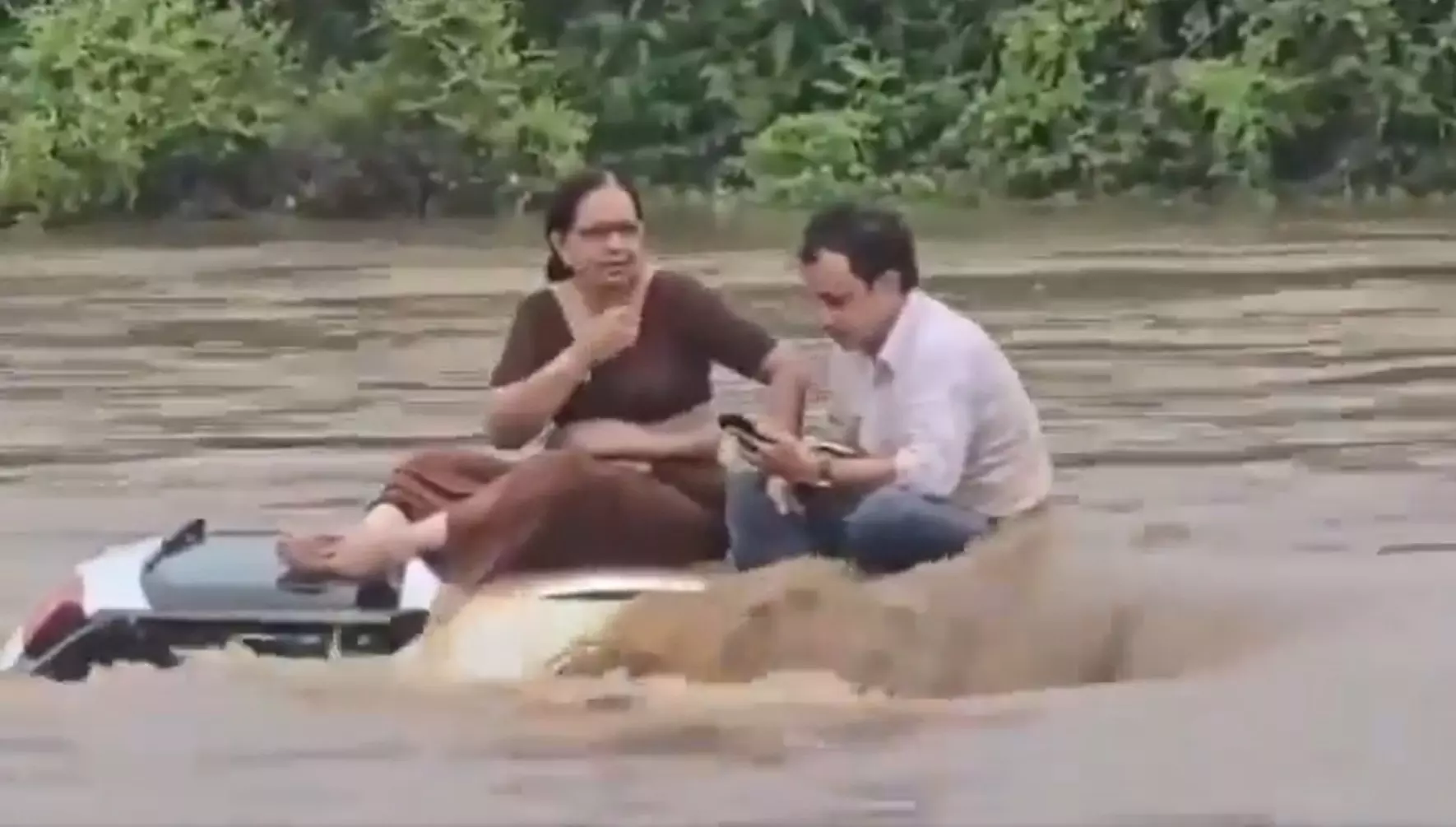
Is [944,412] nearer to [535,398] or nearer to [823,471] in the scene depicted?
[823,471]

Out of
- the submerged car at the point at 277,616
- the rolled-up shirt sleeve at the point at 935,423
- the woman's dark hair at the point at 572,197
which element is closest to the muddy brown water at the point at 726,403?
the submerged car at the point at 277,616

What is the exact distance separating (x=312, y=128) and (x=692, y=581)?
2204 cm

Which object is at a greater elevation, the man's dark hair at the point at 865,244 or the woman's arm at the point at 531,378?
the man's dark hair at the point at 865,244

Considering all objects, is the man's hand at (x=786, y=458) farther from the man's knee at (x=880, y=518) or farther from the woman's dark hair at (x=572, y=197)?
the woman's dark hair at (x=572, y=197)

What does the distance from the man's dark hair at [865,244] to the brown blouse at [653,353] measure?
0.44 m

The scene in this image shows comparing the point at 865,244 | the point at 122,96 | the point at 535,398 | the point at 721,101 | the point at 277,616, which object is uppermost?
the point at 865,244

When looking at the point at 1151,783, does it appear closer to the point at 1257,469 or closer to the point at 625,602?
the point at 625,602

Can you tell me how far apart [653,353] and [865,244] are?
696mm

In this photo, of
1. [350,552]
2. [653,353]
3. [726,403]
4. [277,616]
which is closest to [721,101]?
[726,403]

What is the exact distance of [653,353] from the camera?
316 inches

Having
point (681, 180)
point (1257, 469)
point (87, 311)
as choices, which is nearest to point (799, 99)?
point (681, 180)

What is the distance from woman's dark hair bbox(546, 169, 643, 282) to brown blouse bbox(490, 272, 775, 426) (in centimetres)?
16

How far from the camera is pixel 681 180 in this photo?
2948cm

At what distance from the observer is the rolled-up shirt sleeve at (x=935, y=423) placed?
7617 mm
